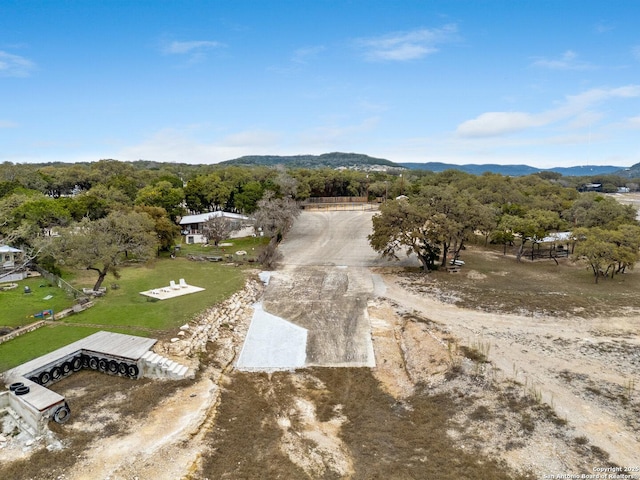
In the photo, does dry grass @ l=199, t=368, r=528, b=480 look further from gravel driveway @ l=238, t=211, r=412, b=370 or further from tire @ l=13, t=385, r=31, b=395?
tire @ l=13, t=385, r=31, b=395

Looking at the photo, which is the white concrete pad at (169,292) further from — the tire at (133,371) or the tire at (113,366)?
the tire at (133,371)

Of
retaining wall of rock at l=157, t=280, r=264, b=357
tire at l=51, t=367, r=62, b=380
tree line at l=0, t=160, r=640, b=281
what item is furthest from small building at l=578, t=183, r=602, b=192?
tire at l=51, t=367, r=62, b=380

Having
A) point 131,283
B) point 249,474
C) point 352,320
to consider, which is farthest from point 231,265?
point 249,474

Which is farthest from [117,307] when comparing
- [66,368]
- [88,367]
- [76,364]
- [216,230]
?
[216,230]

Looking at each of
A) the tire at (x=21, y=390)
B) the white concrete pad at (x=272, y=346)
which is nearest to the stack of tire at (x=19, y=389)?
the tire at (x=21, y=390)

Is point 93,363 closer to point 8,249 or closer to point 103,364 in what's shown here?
point 103,364
